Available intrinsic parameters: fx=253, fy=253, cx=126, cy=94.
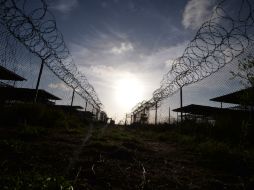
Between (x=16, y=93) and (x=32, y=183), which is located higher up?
(x=16, y=93)

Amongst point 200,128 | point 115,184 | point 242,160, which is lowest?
point 115,184

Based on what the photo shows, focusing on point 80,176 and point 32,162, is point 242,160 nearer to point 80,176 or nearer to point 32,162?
point 80,176

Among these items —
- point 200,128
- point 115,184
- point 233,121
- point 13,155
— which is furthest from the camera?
point 200,128

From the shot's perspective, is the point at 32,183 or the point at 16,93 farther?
the point at 16,93

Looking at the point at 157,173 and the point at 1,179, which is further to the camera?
the point at 157,173

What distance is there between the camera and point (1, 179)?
6.34 feet

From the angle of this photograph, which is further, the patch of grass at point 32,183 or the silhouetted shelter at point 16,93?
the silhouetted shelter at point 16,93

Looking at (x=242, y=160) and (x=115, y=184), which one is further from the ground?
(x=242, y=160)

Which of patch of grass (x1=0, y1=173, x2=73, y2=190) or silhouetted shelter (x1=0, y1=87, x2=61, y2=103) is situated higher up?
silhouetted shelter (x1=0, y1=87, x2=61, y2=103)

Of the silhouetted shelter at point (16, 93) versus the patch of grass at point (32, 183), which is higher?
the silhouetted shelter at point (16, 93)

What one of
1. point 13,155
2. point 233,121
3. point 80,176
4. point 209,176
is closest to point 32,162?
point 13,155

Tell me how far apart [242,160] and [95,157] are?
237cm

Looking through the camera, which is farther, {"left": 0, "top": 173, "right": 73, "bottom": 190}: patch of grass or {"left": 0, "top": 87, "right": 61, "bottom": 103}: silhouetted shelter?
{"left": 0, "top": 87, "right": 61, "bottom": 103}: silhouetted shelter

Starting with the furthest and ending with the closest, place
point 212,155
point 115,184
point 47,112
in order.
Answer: point 47,112 → point 212,155 → point 115,184
